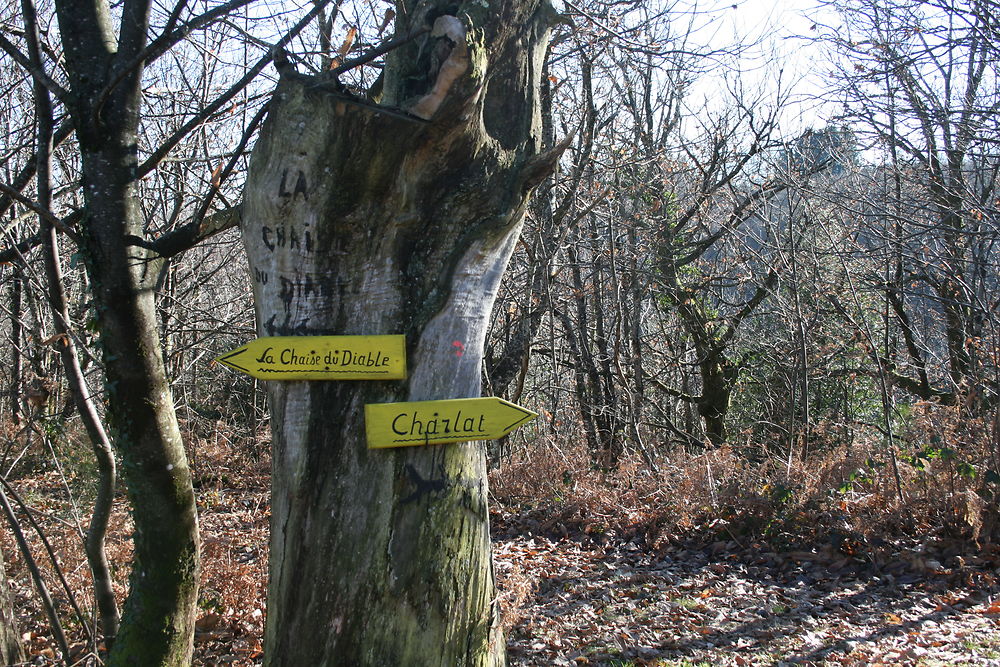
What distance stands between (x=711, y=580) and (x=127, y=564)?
14.8 ft

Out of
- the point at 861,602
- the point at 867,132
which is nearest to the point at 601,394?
the point at 867,132

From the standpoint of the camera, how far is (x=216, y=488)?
938cm

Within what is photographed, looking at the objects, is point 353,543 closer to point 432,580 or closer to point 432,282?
point 432,580

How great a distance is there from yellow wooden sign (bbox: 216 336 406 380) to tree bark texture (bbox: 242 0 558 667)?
0.05m

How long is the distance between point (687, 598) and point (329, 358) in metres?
4.16

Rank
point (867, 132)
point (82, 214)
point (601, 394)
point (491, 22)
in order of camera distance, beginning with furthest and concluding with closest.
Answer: point (601, 394) < point (867, 132) < point (82, 214) < point (491, 22)

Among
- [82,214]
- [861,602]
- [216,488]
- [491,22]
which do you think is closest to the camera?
[491,22]

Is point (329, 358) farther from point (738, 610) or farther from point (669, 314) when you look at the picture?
point (669, 314)

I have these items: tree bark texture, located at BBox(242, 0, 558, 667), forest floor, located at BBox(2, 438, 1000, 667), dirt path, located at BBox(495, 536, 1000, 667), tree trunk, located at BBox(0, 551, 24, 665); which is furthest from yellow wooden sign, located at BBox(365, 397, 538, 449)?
dirt path, located at BBox(495, 536, 1000, 667)

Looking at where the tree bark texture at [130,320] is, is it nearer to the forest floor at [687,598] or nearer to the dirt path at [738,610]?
the forest floor at [687,598]

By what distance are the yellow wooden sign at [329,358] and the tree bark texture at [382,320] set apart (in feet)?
0.18

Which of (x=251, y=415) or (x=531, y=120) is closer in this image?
(x=531, y=120)

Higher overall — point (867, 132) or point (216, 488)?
point (867, 132)

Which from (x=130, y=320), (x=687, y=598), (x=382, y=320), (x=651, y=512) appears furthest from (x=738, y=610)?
(x=130, y=320)
